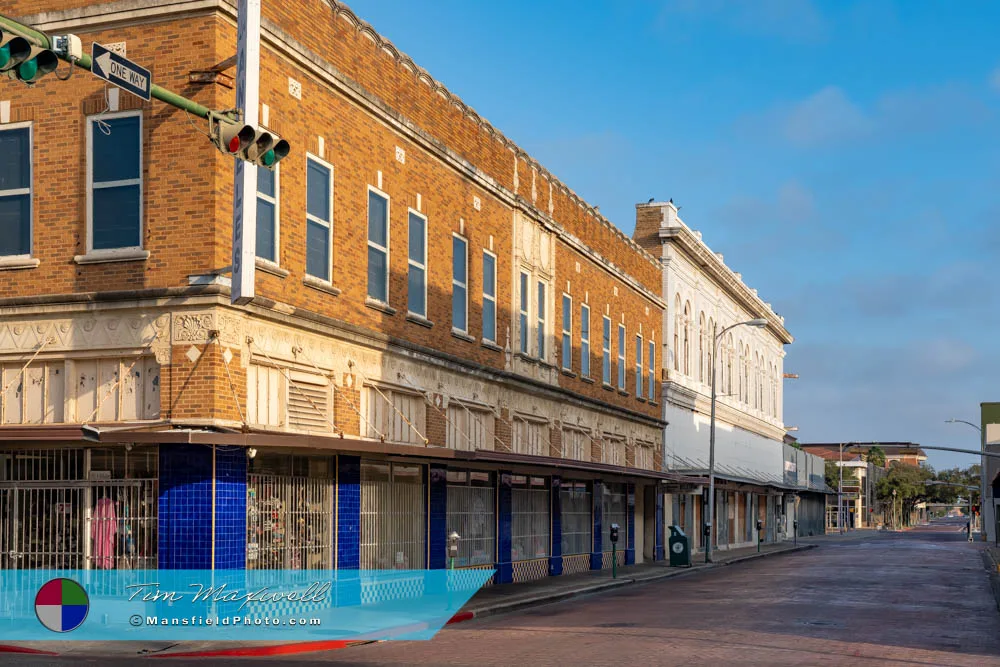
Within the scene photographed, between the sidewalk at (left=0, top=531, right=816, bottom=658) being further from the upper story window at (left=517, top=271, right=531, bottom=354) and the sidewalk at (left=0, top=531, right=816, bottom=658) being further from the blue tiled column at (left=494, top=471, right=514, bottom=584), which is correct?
the upper story window at (left=517, top=271, right=531, bottom=354)

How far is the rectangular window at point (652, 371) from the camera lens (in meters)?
49.2

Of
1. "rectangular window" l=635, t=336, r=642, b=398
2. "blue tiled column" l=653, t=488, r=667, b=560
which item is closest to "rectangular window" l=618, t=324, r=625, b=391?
"rectangular window" l=635, t=336, r=642, b=398

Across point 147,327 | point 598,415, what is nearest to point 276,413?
point 147,327

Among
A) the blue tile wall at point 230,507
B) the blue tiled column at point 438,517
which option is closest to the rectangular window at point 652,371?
the blue tiled column at point 438,517

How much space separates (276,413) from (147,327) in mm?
2681

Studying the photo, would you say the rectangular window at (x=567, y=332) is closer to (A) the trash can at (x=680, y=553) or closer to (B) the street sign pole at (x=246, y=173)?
(A) the trash can at (x=680, y=553)

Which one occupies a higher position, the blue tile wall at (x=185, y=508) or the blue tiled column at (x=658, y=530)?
the blue tile wall at (x=185, y=508)

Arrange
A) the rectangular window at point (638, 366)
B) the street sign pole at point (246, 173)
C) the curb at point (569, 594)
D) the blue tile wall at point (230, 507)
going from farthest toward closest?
the rectangular window at point (638, 366) → the curb at point (569, 594) → the blue tile wall at point (230, 507) → the street sign pole at point (246, 173)

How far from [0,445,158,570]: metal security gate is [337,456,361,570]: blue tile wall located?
4.32m

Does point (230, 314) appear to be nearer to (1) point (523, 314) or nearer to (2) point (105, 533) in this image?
(2) point (105, 533)

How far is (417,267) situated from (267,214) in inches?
263

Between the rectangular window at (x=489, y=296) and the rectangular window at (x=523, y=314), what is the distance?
6.02 feet

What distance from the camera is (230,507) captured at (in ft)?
63.2

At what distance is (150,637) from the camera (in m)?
18.0
